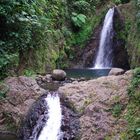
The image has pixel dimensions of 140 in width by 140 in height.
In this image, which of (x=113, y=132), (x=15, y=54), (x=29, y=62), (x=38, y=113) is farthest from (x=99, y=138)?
(x=29, y=62)

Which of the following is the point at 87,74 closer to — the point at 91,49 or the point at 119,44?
the point at 119,44

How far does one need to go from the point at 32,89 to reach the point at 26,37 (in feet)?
8.57

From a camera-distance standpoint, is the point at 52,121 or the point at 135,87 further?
the point at 52,121

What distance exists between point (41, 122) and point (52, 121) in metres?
0.31

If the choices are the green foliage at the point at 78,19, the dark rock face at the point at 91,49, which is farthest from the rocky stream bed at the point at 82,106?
the green foliage at the point at 78,19

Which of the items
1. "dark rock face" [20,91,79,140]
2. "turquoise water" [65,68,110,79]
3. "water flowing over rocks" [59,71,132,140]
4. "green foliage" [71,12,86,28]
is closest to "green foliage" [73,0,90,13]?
"green foliage" [71,12,86,28]

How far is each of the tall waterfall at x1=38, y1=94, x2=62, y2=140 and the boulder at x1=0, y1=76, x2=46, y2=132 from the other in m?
0.54

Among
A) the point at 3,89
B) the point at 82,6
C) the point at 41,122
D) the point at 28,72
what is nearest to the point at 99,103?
the point at 41,122

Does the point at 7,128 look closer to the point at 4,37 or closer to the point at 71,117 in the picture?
the point at 71,117

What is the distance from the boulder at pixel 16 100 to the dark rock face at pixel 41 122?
0.68 ft

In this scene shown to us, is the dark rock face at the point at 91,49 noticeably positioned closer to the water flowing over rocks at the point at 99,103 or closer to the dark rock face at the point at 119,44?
the dark rock face at the point at 119,44

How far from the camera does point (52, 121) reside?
9.71 metres

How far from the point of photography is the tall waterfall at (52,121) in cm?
931

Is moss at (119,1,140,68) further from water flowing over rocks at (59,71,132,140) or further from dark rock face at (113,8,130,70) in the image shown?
water flowing over rocks at (59,71,132,140)
